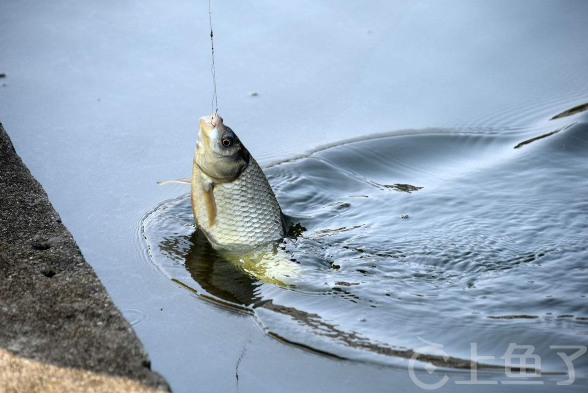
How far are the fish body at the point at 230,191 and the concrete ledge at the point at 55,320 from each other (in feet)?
2.26

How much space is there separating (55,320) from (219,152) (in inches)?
46.7

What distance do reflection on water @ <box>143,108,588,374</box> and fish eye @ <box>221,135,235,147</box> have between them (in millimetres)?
548

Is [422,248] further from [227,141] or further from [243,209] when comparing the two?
[227,141]

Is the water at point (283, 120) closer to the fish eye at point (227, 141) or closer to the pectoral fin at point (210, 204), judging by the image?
the pectoral fin at point (210, 204)

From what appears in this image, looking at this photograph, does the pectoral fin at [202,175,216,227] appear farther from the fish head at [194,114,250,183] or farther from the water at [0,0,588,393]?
the water at [0,0,588,393]

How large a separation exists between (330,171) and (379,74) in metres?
1.39

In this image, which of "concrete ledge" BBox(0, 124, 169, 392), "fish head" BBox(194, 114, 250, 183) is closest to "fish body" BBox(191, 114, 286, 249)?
"fish head" BBox(194, 114, 250, 183)

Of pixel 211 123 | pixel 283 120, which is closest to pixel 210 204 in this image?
pixel 211 123

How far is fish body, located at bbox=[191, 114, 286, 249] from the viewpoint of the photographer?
373 centimetres

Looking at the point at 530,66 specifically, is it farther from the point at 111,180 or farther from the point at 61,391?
the point at 61,391

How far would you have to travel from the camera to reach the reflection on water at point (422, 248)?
130 inches

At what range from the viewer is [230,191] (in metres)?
3.77

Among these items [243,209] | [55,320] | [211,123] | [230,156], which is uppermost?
[211,123]

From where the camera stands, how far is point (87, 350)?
2707mm
